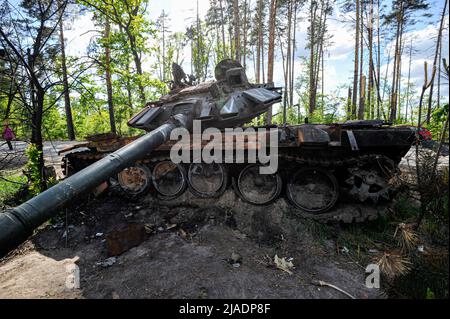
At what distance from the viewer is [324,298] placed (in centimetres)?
315

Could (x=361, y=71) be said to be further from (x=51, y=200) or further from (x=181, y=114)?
(x=51, y=200)

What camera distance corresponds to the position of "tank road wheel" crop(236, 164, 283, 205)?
18.2 ft

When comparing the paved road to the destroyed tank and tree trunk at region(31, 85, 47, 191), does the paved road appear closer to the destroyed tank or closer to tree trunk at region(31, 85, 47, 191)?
tree trunk at region(31, 85, 47, 191)

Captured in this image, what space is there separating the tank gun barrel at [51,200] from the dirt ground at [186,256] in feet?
5.17

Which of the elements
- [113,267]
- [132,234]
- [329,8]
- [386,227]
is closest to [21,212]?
[113,267]

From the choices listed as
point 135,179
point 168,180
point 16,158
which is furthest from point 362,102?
point 16,158

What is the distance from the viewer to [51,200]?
2484 mm

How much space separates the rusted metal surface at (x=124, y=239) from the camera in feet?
14.6

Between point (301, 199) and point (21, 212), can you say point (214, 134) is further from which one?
point (21, 212)

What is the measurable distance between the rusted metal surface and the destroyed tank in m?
1.09

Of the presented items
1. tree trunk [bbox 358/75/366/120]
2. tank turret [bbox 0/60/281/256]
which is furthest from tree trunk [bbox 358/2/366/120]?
tank turret [bbox 0/60/281/256]

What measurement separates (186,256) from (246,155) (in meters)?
2.44

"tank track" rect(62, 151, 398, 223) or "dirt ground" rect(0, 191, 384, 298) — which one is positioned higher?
"tank track" rect(62, 151, 398, 223)
